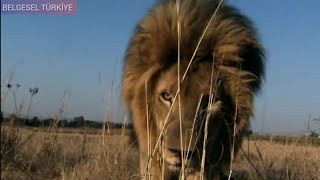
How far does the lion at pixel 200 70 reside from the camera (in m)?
4.59

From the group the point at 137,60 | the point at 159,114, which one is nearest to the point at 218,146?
the point at 159,114

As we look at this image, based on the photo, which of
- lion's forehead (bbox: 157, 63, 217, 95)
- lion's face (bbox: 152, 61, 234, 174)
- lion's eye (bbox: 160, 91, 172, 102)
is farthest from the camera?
lion's eye (bbox: 160, 91, 172, 102)

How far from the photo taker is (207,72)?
4.79m

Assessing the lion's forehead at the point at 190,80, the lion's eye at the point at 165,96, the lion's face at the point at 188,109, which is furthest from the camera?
the lion's eye at the point at 165,96

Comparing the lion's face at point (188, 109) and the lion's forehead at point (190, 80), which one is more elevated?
the lion's forehead at point (190, 80)

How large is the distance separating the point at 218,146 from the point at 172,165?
0.98 metres

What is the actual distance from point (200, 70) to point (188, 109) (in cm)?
58

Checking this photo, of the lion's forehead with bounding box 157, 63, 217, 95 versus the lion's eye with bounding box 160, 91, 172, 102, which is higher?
the lion's forehead with bounding box 157, 63, 217, 95

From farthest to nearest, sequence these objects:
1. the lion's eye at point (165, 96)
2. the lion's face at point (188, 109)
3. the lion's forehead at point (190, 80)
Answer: the lion's eye at point (165, 96), the lion's forehead at point (190, 80), the lion's face at point (188, 109)

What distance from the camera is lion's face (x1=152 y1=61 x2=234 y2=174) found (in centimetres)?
379

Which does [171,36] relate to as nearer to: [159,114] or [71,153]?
[159,114]

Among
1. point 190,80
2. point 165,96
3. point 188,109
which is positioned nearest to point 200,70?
point 190,80

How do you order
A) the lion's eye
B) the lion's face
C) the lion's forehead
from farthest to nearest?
the lion's eye, the lion's forehead, the lion's face

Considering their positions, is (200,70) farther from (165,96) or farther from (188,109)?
(188,109)
